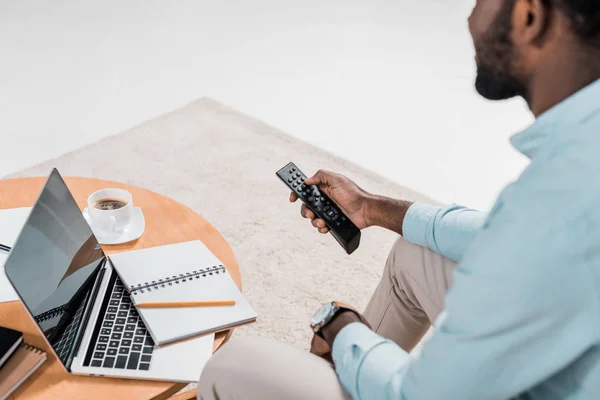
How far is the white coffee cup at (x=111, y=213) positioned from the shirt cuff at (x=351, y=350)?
501 mm

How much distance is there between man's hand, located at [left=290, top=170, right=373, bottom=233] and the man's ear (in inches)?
21.7

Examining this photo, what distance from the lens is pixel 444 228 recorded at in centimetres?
110

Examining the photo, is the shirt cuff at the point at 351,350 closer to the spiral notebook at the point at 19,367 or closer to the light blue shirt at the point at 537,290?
the light blue shirt at the point at 537,290

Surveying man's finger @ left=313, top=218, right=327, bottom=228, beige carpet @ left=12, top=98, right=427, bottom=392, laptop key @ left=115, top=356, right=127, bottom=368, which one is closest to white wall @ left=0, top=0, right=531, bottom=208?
beige carpet @ left=12, top=98, right=427, bottom=392

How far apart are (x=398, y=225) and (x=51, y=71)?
6.53ft

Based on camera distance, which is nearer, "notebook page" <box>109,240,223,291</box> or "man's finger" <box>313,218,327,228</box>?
"notebook page" <box>109,240,223,291</box>

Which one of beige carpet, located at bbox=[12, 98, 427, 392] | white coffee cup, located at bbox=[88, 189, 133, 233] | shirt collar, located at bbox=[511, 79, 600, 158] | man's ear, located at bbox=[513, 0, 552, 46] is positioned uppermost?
man's ear, located at bbox=[513, 0, 552, 46]

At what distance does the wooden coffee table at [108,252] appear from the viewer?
2.97ft

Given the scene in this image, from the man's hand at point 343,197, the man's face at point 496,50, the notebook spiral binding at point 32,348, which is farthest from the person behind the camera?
the man's hand at point 343,197

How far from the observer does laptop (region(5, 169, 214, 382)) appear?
2.95 feet

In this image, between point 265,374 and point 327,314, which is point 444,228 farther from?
point 265,374

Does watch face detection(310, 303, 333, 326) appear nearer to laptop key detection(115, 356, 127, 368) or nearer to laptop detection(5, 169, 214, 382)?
laptop detection(5, 169, 214, 382)

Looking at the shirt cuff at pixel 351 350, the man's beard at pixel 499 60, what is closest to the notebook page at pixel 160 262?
the shirt cuff at pixel 351 350

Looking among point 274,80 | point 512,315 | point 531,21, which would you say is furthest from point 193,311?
point 274,80
